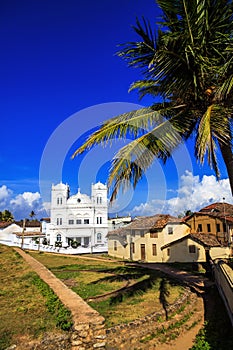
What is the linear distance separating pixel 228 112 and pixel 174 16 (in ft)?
8.87

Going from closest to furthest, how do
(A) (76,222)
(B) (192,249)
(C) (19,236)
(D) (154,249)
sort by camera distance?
(B) (192,249) → (D) (154,249) → (A) (76,222) → (C) (19,236)

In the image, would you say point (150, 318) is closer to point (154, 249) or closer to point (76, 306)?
→ point (76, 306)

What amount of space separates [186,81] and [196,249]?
77.7ft

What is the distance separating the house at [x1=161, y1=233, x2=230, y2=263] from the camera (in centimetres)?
2664

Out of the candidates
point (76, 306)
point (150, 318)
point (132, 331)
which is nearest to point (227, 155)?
point (150, 318)

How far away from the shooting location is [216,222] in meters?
31.0

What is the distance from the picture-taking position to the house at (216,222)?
29.7 metres

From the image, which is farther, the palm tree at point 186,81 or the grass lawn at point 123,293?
the grass lawn at point 123,293

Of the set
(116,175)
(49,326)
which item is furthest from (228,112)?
(49,326)

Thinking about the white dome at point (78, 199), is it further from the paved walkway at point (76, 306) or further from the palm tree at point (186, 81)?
the palm tree at point (186, 81)

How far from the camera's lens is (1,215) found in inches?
2778

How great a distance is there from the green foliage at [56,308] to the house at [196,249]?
62.4 feet

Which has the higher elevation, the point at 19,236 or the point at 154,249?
the point at 19,236

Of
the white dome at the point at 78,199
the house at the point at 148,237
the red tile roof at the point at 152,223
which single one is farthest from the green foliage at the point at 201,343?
the white dome at the point at 78,199
